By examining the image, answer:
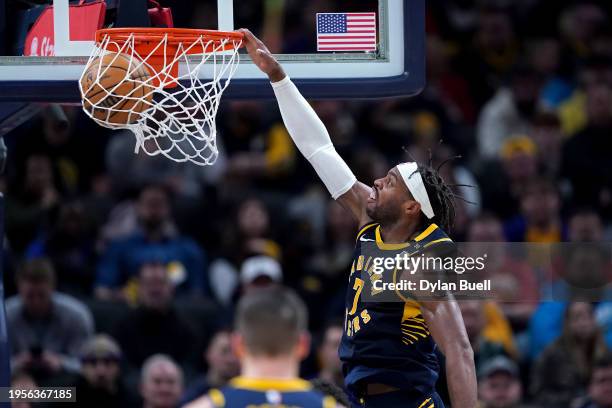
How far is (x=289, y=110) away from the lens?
6.45 m

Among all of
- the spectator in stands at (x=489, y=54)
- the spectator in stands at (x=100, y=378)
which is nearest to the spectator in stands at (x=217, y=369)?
the spectator in stands at (x=100, y=378)

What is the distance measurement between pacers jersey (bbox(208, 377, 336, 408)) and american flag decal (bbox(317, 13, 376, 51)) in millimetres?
2316

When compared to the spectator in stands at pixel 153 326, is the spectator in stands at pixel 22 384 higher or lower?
lower

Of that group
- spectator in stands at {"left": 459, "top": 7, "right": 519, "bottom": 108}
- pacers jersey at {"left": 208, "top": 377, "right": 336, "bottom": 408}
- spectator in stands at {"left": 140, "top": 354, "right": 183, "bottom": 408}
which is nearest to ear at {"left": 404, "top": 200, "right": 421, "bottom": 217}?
pacers jersey at {"left": 208, "top": 377, "right": 336, "bottom": 408}

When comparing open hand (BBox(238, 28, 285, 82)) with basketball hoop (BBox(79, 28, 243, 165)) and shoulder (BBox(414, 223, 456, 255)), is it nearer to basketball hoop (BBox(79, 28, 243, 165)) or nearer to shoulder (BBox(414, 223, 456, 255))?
basketball hoop (BBox(79, 28, 243, 165))

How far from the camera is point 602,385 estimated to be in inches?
340

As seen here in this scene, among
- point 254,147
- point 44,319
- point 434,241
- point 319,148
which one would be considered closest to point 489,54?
point 254,147

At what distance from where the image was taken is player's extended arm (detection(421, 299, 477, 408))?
18.5ft

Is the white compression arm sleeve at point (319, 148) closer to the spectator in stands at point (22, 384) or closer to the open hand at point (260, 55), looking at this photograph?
the open hand at point (260, 55)

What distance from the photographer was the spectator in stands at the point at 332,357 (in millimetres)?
8920

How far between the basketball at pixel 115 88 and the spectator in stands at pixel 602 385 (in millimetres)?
4021

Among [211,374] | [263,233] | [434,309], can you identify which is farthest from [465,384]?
[263,233]

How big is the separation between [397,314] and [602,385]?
124 inches

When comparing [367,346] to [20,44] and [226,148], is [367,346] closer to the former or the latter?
[20,44]
